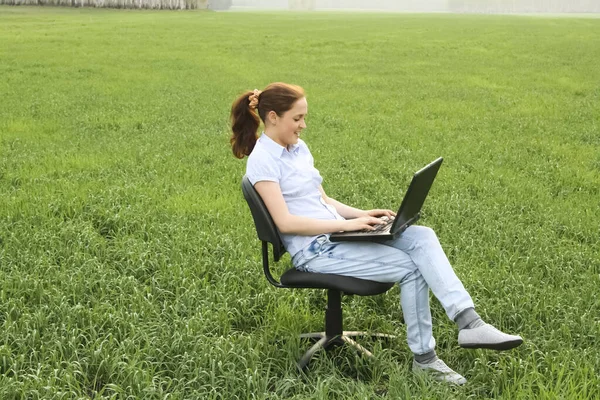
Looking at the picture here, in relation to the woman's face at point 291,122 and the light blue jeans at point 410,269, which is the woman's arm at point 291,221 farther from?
the woman's face at point 291,122

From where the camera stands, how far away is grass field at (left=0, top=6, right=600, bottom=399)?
4.42m

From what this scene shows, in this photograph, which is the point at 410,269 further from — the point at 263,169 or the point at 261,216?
the point at 263,169

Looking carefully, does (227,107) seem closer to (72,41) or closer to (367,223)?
(367,223)

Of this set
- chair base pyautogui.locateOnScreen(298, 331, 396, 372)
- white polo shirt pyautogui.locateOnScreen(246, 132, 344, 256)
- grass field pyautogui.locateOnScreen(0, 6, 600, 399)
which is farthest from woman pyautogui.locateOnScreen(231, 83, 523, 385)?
chair base pyautogui.locateOnScreen(298, 331, 396, 372)

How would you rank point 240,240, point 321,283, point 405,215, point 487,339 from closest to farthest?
point 487,339
point 405,215
point 321,283
point 240,240

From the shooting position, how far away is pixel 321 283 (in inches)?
171

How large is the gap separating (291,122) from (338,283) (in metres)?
1.10

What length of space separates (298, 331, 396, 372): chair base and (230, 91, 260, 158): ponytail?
1386 millimetres

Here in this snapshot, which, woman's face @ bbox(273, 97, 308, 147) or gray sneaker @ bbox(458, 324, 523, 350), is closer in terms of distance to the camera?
gray sneaker @ bbox(458, 324, 523, 350)

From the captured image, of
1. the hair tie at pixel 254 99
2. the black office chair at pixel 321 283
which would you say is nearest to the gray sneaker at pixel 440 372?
the black office chair at pixel 321 283

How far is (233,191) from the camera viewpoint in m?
8.95

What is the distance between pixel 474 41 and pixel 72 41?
19536mm

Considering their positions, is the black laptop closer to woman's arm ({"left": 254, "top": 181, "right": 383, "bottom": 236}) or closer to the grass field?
woman's arm ({"left": 254, "top": 181, "right": 383, "bottom": 236})

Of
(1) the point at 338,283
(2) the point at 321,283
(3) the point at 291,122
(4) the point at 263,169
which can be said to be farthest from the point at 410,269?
(3) the point at 291,122
